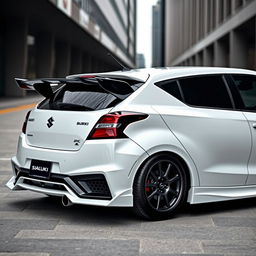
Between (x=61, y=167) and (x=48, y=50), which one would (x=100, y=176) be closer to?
(x=61, y=167)

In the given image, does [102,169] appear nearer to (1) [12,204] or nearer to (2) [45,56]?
(1) [12,204]

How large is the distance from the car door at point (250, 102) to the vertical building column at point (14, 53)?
2966 cm

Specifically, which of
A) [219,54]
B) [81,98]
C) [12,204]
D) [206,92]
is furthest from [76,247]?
[219,54]

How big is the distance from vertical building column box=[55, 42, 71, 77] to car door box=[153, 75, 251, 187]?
139 feet

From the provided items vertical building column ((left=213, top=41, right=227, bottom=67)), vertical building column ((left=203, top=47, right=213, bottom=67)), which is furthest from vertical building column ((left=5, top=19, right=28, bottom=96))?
vertical building column ((left=203, top=47, right=213, bottom=67))

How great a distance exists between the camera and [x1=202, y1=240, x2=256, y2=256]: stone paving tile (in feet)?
14.3

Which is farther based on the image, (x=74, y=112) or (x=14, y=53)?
(x=14, y=53)

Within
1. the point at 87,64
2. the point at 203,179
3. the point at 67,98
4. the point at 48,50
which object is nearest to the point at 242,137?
the point at 203,179

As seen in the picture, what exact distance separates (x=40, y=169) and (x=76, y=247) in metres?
1.20

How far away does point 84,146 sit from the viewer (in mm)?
5238

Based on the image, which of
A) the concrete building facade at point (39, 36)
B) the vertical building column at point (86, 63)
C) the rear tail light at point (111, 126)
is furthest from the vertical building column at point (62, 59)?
the rear tail light at point (111, 126)

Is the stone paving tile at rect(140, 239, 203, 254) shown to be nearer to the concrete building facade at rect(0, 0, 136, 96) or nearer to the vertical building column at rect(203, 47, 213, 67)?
the concrete building facade at rect(0, 0, 136, 96)

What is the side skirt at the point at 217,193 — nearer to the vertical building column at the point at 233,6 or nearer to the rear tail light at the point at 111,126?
the rear tail light at the point at 111,126

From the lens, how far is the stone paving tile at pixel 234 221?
5.29m
